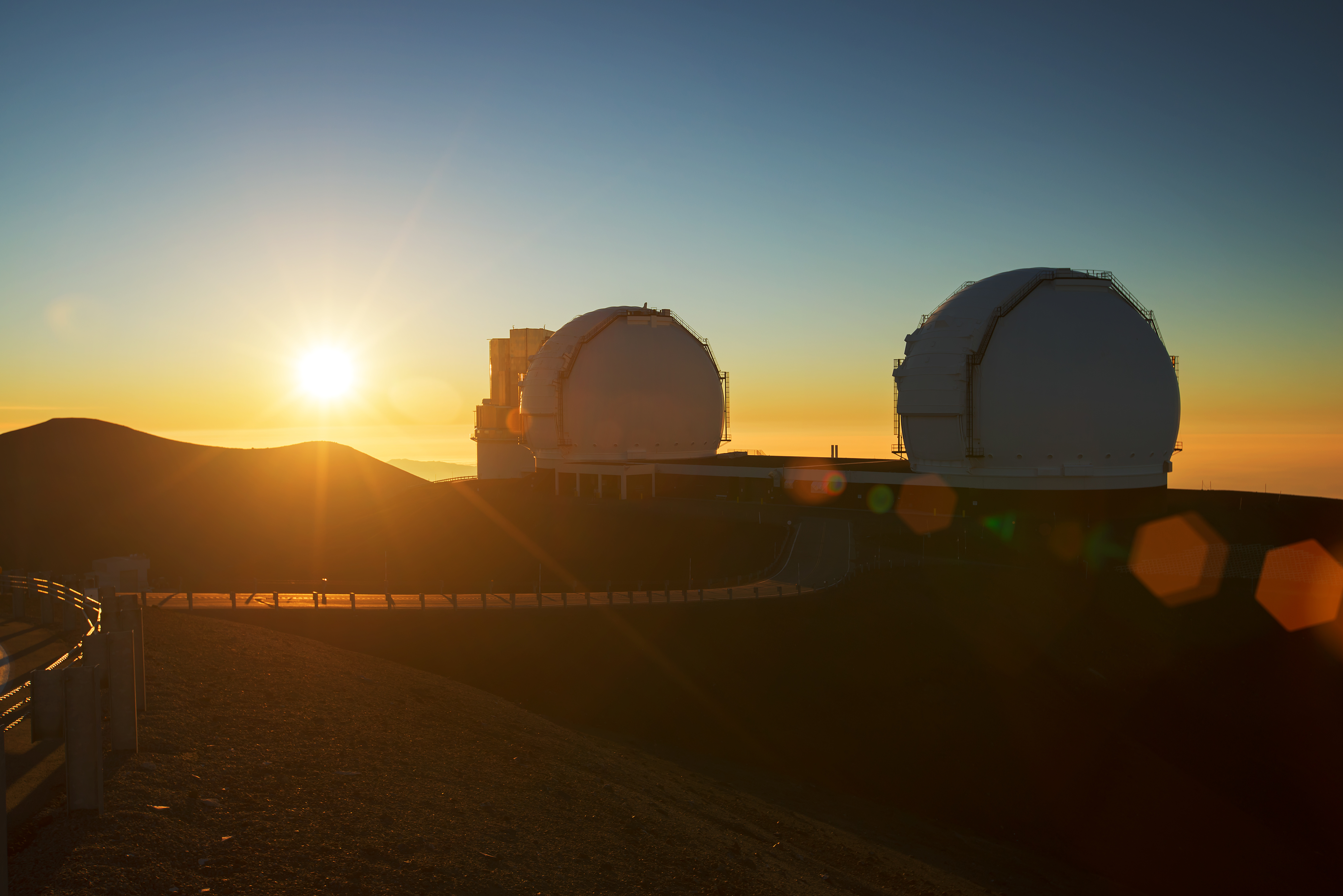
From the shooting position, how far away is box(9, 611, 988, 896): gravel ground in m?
8.02

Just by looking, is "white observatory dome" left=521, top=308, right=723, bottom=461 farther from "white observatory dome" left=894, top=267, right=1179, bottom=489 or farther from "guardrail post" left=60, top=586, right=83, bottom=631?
"guardrail post" left=60, top=586, right=83, bottom=631

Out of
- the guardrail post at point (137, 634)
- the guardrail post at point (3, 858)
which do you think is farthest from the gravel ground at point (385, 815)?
the guardrail post at point (3, 858)

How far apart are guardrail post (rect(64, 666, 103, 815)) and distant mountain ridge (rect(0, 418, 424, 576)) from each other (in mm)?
39474

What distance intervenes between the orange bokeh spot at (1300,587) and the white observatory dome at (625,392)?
3291 cm

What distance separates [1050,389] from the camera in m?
38.5

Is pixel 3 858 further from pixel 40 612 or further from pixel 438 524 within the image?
pixel 438 524

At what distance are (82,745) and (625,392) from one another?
152 ft

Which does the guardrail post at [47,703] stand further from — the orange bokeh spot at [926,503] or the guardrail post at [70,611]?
the orange bokeh spot at [926,503]

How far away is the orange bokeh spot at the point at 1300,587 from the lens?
29641 mm

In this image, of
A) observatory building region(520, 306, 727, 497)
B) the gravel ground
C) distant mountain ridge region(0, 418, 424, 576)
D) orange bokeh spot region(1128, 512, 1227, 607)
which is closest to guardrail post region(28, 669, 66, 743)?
the gravel ground

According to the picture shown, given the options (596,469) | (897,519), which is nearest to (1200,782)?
(897,519)

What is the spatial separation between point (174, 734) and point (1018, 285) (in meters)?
39.9

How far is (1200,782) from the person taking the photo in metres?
22.4

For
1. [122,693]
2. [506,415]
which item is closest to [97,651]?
[122,693]
